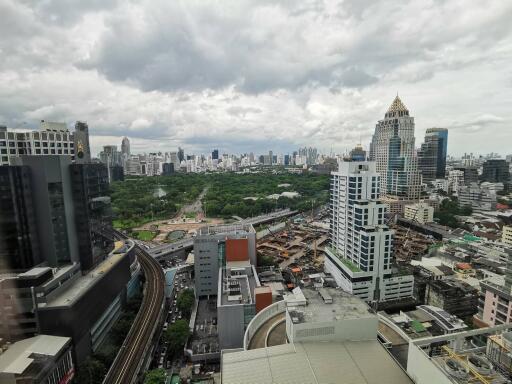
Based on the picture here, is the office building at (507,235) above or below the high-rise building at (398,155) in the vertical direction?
below

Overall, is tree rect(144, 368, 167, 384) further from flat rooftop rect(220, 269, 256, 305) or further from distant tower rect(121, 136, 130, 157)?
distant tower rect(121, 136, 130, 157)

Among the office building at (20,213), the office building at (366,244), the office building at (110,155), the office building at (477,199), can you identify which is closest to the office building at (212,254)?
the office building at (366,244)

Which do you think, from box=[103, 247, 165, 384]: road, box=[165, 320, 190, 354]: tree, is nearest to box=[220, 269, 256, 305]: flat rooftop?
box=[165, 320, 190, 354]: tree

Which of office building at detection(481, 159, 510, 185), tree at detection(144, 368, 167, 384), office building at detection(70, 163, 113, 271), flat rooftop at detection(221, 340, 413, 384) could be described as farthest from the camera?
office building at detection(481, 159, 510, 185)

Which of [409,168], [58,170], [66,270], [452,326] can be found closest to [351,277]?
[452,326]

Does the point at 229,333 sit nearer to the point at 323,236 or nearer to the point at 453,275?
the point at 453,275

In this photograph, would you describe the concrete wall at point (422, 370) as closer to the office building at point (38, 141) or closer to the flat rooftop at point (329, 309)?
the flat rooftop at point (329, 309)
